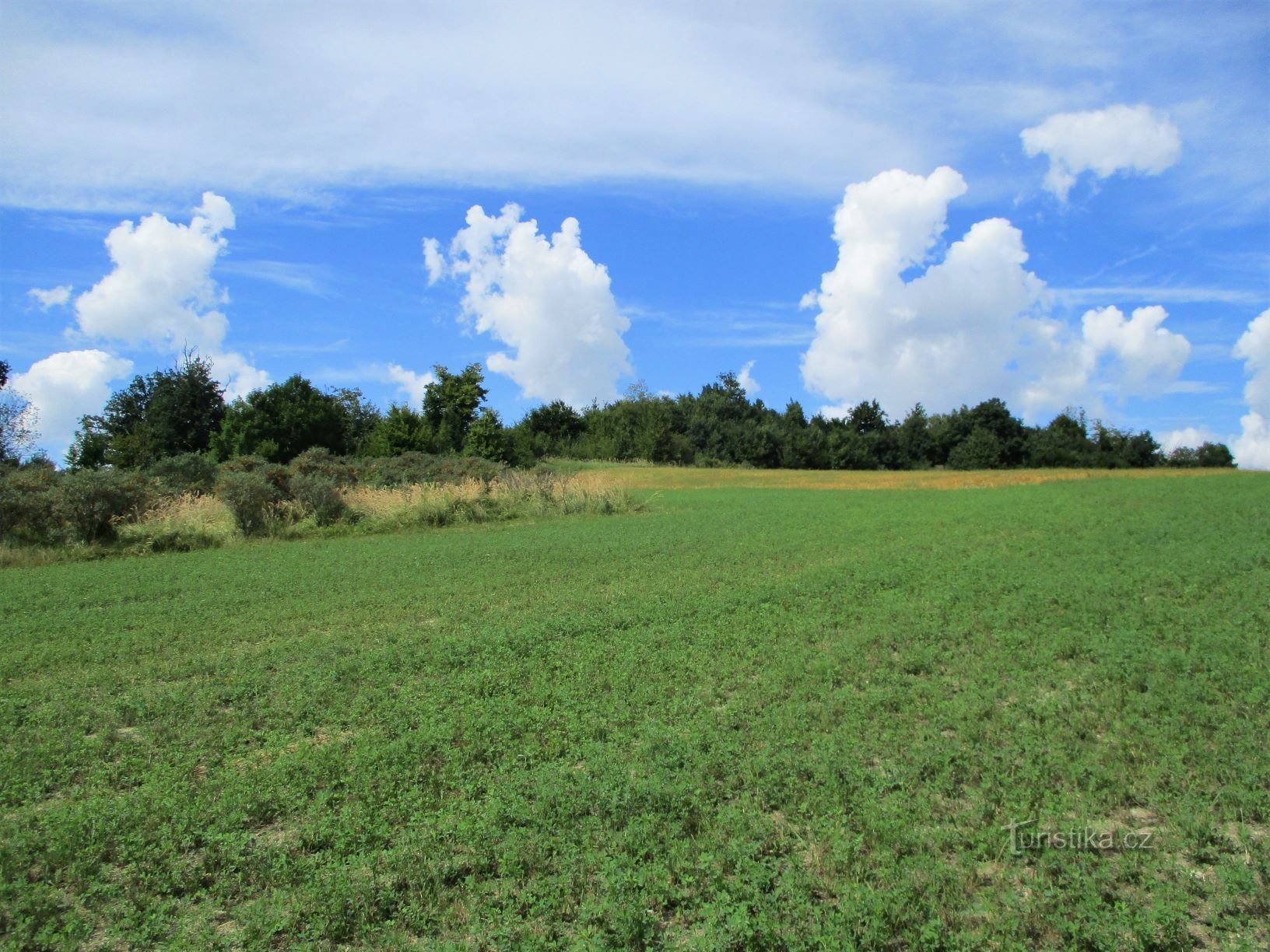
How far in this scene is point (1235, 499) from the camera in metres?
21.5

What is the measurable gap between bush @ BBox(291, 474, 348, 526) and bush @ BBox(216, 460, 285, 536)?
1134 millimetres

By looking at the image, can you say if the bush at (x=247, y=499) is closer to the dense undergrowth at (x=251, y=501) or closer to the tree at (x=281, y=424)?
the dense undergrowth at (x=251, y=501)

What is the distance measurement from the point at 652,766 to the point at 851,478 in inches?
1869

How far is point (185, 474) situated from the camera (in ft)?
75.0

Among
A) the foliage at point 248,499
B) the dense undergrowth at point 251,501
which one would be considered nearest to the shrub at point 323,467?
the dense undergrowth at point 251,501

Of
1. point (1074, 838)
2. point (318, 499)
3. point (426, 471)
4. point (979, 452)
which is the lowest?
point (1074, 838)

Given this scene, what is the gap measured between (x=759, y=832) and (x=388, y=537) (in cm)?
1716

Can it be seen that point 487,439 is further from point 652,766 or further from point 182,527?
point 652,766

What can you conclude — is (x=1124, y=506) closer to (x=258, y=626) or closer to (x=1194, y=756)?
(x=1194, y=756)

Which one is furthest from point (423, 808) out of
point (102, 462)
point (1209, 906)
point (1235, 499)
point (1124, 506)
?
point (102, 462)

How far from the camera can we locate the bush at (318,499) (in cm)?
A: 2169

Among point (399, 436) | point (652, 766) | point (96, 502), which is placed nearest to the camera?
point (652, 766)

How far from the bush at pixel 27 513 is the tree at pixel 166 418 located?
28.0 meters

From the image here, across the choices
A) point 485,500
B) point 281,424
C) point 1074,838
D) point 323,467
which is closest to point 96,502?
point 323,467
